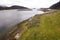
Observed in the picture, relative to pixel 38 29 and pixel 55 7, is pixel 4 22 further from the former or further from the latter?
pixel 55 7

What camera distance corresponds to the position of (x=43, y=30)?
3.88 metres

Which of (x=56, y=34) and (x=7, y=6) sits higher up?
(x=7, y=6)

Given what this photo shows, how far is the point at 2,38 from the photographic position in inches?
158

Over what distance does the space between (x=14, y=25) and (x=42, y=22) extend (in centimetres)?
81

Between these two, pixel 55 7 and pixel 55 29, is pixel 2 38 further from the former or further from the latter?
pixel 55 7

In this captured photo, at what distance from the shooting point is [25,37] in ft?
12.1

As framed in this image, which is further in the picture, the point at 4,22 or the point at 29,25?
the point at 4,22

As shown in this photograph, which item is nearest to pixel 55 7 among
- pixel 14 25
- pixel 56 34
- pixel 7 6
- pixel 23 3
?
pixel 23 3

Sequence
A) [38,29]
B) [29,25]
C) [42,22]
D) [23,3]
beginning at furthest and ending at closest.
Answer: [23,3], [42,22], [29,25], [38,29]

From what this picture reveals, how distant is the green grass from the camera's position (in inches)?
141

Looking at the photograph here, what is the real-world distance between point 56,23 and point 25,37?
112 centimetres

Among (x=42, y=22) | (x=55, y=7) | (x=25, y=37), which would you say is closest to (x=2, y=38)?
(x=25, y=37)

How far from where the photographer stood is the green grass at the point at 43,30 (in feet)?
11.8

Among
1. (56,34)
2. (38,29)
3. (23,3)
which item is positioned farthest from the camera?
(23,3)
